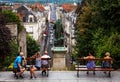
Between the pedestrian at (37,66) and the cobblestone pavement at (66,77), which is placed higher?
the pedestrian at (37,66)

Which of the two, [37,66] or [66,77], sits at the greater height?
[37,66]

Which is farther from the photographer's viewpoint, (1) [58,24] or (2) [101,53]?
(1) [58,24]

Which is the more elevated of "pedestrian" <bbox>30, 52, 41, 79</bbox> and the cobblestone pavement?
"pedestrian" <bbox>30, 52, 41, 79</bbox>

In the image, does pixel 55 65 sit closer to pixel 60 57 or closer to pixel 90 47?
pixel 60 57

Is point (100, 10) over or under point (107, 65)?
over

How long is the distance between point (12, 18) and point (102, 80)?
5058cm

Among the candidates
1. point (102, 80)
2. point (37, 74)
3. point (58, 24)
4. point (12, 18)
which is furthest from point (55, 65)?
point (12, 18)

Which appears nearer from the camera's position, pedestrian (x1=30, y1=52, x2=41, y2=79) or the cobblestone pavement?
the cobblestone pavement

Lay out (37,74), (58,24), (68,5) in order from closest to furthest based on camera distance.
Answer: (37,74) < (58,24) < (68,5)

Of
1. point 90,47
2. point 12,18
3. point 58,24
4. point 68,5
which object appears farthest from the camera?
point 68,5

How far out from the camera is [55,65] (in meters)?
29.0

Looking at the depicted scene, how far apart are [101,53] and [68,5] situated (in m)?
142

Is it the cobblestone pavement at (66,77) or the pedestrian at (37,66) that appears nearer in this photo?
the cobblestone pavement at (66,77)

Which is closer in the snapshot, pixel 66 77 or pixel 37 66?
pixel 66 77
